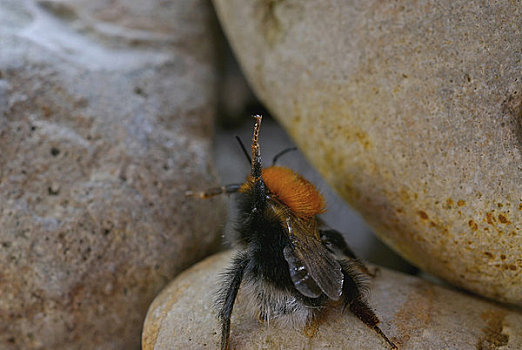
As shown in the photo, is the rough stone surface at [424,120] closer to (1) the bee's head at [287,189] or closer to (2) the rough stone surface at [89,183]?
(1) the bee's head at [287,189]

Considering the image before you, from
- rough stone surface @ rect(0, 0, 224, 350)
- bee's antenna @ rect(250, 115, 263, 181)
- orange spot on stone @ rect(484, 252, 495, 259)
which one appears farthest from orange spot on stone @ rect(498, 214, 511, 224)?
rough stone surface @ rect(0, 0, 224, 350)

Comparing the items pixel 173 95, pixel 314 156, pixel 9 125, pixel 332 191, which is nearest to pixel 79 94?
pixel 9 125

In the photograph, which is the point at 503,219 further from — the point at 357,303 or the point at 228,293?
the point at 228,293

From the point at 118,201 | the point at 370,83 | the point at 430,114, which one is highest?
the point at 370,83

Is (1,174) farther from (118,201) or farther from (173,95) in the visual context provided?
(173,95)

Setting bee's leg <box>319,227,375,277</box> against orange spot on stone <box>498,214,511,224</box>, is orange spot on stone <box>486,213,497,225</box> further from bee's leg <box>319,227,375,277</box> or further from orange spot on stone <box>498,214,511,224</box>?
bee's leg <box>319,227,375,277</box>

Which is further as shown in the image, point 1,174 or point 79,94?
point 79,94
